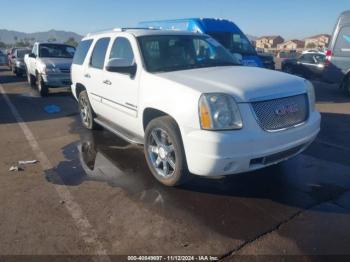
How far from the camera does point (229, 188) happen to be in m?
4.28

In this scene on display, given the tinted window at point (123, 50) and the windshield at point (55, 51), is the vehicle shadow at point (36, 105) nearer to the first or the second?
the windshield at point (55, 51)

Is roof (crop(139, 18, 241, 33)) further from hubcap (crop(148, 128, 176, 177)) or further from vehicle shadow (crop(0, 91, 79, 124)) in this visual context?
hubcap (crop(148, 128, 176, 177))

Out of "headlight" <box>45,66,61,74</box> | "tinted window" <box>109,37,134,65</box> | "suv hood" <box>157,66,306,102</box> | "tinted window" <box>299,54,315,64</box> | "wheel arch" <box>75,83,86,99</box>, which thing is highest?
"tinted window" <box>109,37,134,65</box>

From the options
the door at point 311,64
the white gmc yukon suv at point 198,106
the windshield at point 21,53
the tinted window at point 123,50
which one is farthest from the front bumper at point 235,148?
the windshield at point 21,53

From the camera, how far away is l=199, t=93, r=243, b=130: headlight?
3512 mm

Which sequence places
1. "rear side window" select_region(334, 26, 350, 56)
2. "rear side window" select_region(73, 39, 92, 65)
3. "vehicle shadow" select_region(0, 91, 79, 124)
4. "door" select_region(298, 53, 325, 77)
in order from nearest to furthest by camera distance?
"rear side window" select_region(73, 39, 92, 65) → "vehicle shadow" select_region(0, 91, 79, 124) → "rear side window" select_region(334, 26, 350, 56) → "door" select_region(298, 53, 325, 77)

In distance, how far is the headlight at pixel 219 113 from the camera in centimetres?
351

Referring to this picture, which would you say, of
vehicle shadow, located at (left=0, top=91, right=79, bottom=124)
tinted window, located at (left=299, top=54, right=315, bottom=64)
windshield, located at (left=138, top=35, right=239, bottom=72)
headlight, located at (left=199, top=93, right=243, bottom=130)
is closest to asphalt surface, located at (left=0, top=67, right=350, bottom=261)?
headlight, located at (left=199, top=93, right=243, bottom=130)

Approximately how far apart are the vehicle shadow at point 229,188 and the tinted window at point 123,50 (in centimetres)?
155

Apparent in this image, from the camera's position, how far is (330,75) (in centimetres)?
1137

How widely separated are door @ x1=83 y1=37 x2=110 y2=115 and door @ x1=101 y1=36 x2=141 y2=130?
7.7 inches

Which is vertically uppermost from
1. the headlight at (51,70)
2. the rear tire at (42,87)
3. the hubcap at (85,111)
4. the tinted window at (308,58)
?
the tinted window at (308,58)

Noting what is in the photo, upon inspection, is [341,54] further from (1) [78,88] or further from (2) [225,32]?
(1) [78,88]

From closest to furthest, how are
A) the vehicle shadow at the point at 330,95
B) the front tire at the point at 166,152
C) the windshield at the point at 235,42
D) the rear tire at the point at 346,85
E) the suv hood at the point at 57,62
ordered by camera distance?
the front tire at the point at 166,152 → the vehicle shadow at the point at 330,95 → the rear tire at the point at 346,85 → the windshield at the point at 235,42 → the suv hood at the point at 57,62
